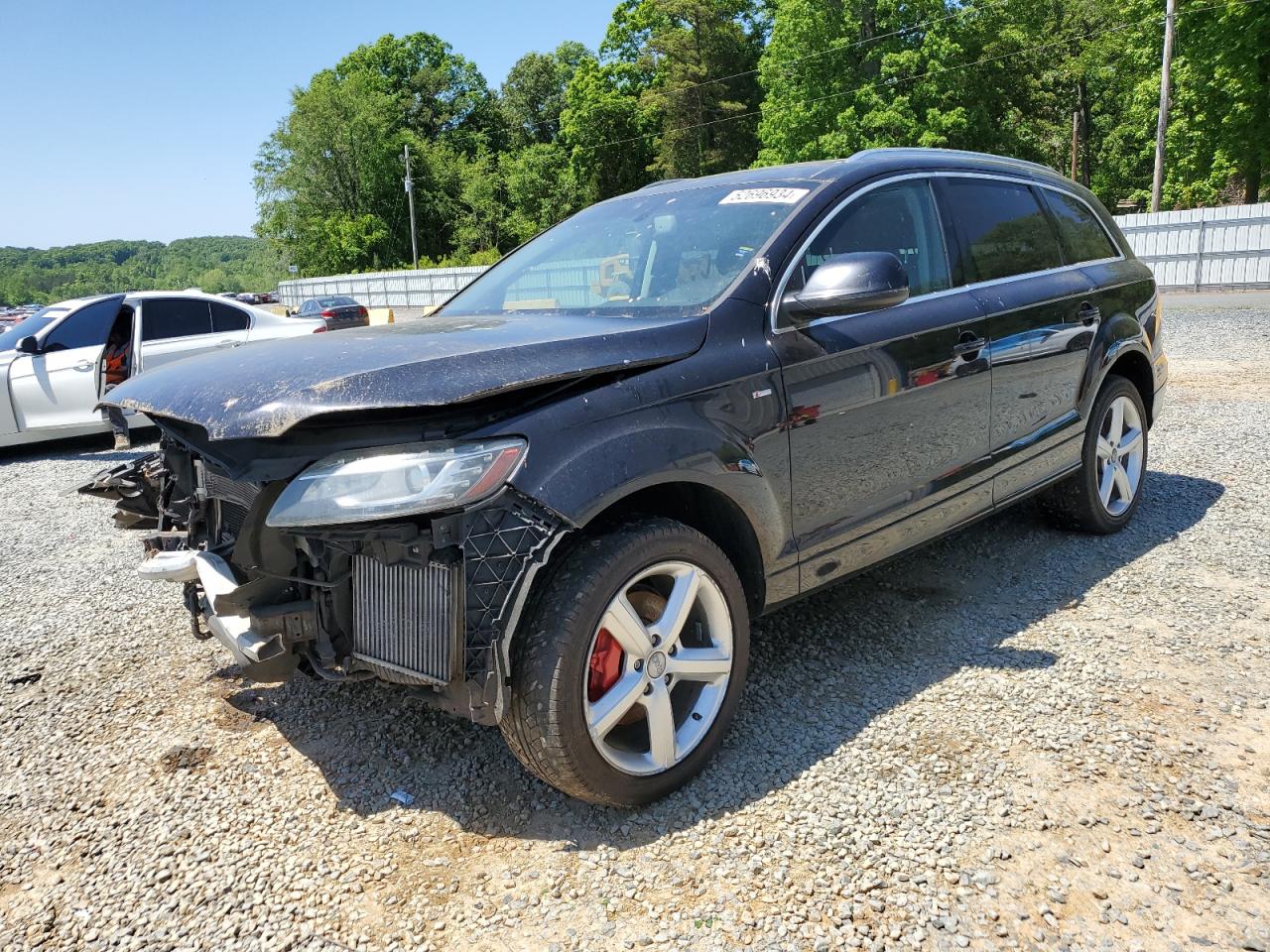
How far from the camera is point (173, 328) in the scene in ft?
29.6

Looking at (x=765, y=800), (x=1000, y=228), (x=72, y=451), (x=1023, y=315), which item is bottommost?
(x=765, y=800)

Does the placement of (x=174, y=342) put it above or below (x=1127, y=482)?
above

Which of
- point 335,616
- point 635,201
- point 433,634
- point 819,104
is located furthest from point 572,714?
point 819,104

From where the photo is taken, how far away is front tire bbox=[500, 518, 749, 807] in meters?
2.30

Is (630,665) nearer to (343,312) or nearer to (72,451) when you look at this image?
(72,451)

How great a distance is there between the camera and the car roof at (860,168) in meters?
3.36

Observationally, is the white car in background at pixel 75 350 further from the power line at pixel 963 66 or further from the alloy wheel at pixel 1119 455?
the power line at pixel 963 66

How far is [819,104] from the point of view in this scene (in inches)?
1646

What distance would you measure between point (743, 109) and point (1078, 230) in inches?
1980

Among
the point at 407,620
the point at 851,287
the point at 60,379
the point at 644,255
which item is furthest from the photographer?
the point at 60,379

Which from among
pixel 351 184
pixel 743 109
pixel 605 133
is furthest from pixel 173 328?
pixel 351 184

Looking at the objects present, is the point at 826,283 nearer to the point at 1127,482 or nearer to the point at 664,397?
the point at 664,397

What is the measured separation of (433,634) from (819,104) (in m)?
44.4

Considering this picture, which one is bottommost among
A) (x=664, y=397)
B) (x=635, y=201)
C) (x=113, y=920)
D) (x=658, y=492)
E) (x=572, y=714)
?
(x=113, y=920)
